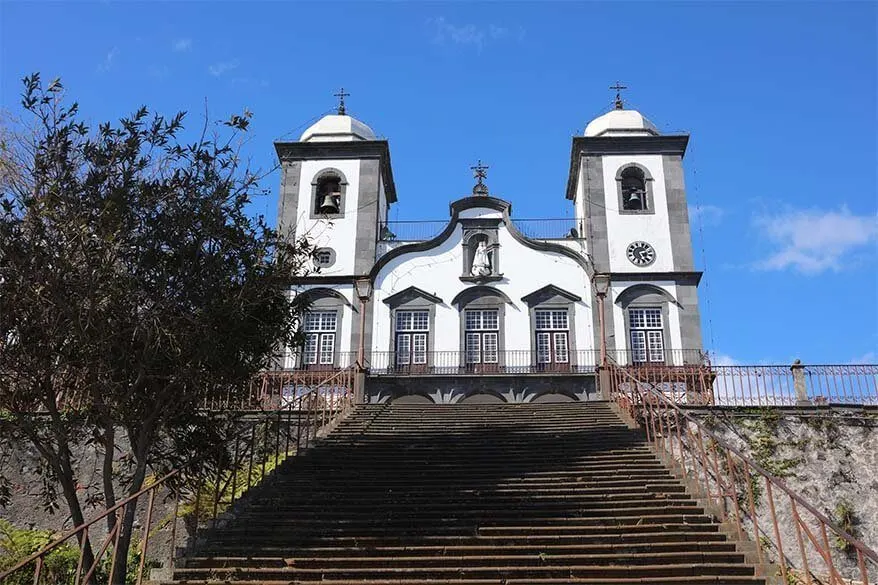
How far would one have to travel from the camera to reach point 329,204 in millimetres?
24000

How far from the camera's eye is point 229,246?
1005 centimetres

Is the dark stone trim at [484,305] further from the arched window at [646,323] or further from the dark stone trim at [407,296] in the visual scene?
the arched window at [646,323]

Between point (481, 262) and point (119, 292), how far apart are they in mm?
15006

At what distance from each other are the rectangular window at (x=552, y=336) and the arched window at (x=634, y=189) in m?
4.18

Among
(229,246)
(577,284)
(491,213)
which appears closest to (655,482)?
(229,246)

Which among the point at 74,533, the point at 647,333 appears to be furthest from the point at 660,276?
the point at 74,533

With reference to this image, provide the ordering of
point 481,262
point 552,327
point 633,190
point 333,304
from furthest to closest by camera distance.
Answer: point 633,190 < point 481,262 < point 333,304 < point 552,327

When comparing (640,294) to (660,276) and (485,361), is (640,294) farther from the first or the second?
(485,361)

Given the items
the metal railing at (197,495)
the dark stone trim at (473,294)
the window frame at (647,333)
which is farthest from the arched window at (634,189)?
the metal railing at (197,495)

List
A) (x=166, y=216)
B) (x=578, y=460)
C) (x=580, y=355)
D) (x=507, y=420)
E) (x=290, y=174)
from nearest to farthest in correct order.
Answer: (x=166, y=216)
(x=578, y=460)
(x=507, y=420)
(x=580, y=355)
(x=290, y=174)

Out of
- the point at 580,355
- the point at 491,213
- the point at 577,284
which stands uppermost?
the point at 491,213

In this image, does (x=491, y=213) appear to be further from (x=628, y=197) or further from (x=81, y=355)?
(x=81, y=355)

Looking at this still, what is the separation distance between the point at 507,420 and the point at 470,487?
4462 millimetres

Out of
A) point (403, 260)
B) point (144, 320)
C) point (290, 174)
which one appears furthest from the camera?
point (290, 174)
